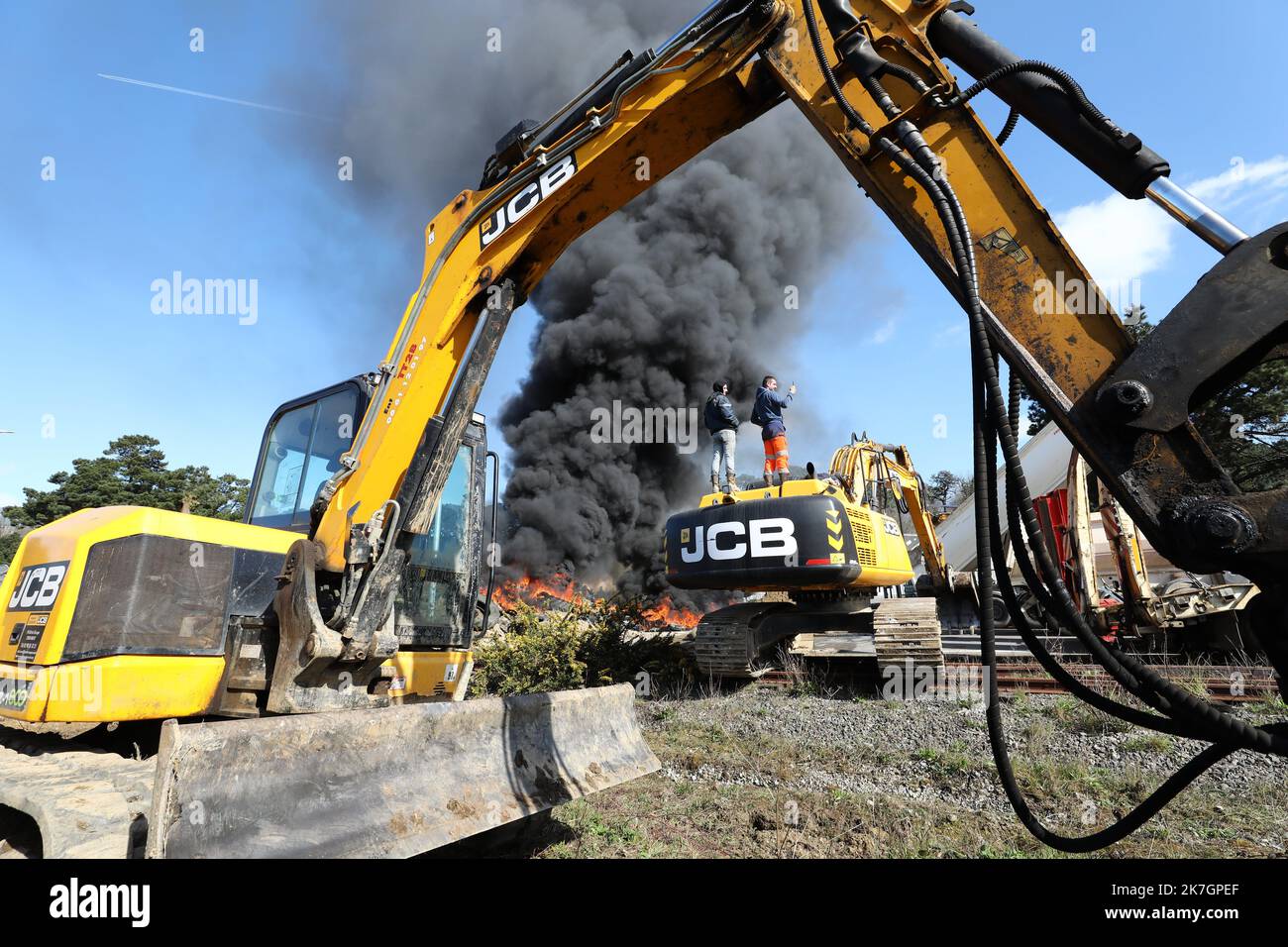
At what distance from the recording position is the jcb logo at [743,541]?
697 centimetres

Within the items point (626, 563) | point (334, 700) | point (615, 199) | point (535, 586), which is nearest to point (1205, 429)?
point (626, 563)

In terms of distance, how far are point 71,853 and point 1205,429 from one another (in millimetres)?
28531

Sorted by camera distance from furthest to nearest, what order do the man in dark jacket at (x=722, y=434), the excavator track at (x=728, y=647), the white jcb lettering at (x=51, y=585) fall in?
the man in dark jacket at (x=722, y=434) < the excavator track at (x=728, y=647) < the white jcb lettering at (x=51, y=585)

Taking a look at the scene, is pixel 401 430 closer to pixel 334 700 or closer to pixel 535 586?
pixel 334 700

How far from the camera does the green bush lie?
7.65 m

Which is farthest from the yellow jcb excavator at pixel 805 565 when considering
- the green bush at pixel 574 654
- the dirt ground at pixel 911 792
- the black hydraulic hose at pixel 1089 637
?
the black hydraulic hose at pixel 1089 637

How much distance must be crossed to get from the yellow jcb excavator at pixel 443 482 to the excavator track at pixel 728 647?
11.8 feet

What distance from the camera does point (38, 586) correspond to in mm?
3602

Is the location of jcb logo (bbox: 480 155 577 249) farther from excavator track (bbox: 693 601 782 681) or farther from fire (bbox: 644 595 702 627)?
fire (bbox: 644 595 702 627)

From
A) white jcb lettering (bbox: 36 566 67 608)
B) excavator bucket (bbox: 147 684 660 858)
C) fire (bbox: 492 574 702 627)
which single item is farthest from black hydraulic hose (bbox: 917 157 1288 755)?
fire (bbox: 492 574 702 627)

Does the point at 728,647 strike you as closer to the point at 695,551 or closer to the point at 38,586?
the point at 695,551

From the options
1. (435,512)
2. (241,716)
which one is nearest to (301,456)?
(435,512)

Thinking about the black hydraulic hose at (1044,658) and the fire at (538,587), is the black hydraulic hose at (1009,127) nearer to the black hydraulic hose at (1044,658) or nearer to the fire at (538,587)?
the black hydraulic hose at (1044,658)

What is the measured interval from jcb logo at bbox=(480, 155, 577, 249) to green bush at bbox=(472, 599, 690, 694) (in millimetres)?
4892
